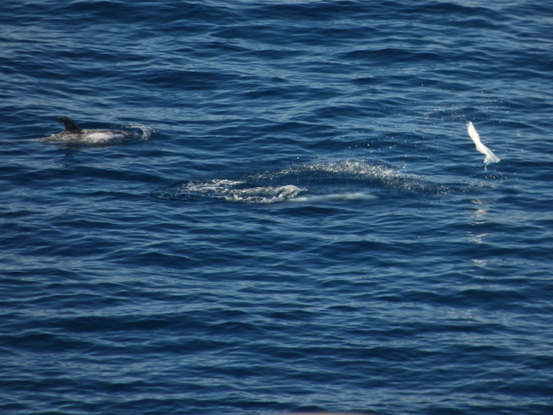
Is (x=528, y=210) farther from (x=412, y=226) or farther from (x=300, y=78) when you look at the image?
(x=300, y=78)

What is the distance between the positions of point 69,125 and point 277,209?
24.3ft

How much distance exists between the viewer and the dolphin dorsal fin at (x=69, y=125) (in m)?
24.9

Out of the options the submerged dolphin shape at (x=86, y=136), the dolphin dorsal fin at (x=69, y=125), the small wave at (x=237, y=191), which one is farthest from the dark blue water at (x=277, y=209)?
the dolphin dorsal fin at (x=69, y=125)

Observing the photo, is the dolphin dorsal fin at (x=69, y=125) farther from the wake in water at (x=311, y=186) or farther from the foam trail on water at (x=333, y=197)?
the foam trail on water at (x=333, y=197)

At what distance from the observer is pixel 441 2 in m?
36.0

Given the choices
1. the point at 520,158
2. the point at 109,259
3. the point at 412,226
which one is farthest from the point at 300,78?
the point at 109,259

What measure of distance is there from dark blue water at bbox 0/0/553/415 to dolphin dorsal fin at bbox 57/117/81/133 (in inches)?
20.1

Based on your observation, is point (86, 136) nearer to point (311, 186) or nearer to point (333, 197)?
point (311, 186)

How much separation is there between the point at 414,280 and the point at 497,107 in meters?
11.8

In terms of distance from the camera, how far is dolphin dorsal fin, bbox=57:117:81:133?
24.9 meters

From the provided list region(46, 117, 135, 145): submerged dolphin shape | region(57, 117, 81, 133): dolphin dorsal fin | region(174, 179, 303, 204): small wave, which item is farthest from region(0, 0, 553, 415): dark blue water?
region(57, 117, 81, 133): dolphin dorsal fin

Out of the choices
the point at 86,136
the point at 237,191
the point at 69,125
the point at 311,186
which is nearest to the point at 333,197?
the point at 311,186

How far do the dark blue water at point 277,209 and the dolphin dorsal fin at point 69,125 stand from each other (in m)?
0.51

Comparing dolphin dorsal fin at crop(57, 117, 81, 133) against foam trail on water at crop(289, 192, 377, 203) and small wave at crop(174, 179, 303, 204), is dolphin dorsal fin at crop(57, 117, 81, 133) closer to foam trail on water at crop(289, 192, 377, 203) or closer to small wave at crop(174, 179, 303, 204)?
small wave at crop(174, 179, 303, 204)
